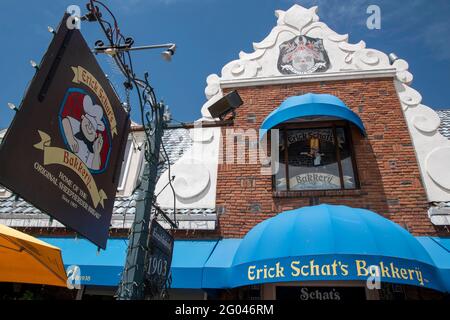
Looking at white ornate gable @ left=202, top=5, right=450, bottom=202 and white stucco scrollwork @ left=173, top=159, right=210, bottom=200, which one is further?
white stucco scrollwork @ left=173, top=159, right=210, bottom=200

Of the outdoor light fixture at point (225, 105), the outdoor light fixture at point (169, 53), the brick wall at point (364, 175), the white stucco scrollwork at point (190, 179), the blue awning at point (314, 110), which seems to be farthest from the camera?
the white stucco scrollwork at point (190, 179)

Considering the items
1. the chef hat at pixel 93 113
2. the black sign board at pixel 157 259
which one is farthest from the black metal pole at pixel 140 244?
the chef hat at pixel 93 113

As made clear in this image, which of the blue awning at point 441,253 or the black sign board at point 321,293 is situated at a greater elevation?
the blue awning at point 441,253

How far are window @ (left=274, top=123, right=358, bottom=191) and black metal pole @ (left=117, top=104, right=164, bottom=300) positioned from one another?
144 inches

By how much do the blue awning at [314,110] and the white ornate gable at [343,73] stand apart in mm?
1345

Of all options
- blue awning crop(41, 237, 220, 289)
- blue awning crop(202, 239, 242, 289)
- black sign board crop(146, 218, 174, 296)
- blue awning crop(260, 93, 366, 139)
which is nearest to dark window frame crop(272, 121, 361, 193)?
blue awning crop(260, 93, 366, 139)

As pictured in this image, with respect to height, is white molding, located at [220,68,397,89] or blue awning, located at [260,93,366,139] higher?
white molding, located at [220,68,397,89]

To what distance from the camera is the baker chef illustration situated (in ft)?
10.2

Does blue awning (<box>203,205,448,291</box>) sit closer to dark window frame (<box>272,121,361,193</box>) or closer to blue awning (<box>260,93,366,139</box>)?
dark window frame (<box>272,121,361,193</box>)

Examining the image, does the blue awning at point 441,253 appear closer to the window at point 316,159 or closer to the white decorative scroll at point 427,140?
the white decorative scroll at point 427,140

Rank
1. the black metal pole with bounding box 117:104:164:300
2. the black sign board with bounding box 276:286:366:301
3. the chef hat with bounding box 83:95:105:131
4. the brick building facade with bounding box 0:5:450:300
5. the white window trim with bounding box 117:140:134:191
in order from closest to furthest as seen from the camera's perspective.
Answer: the chef hat with bounding box 83:95:105:131 < the black metal pole with bounding box 117:104:164:300 < the brick building facade with bounding box 0:5:450:300 < the black sign board with bounding box 276:286:366:301 < the white window trim with bounding box 117:140:134:191

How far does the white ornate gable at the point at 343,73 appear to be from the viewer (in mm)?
6828

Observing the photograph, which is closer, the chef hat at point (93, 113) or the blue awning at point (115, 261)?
the chef hat at point (93, 113)
